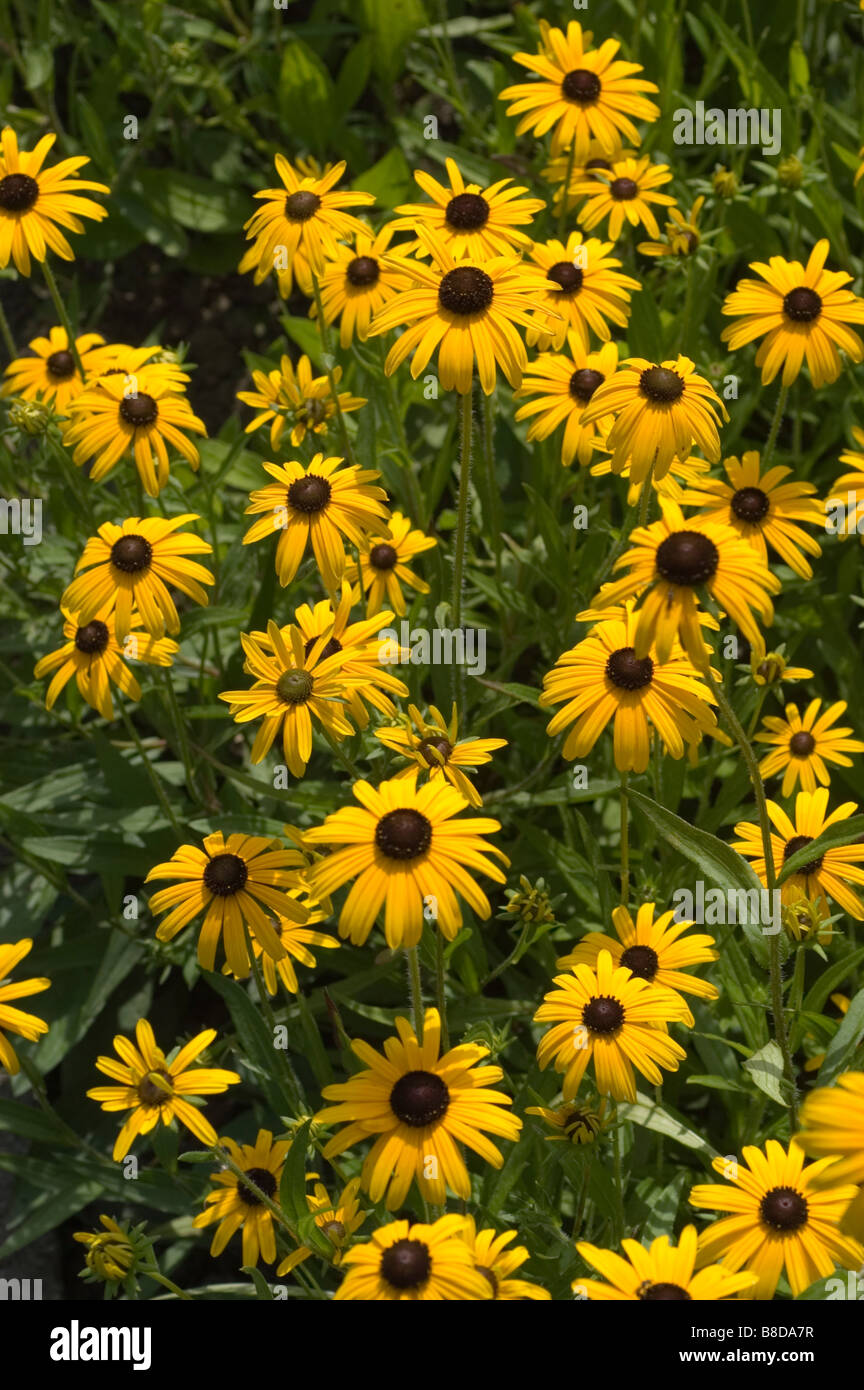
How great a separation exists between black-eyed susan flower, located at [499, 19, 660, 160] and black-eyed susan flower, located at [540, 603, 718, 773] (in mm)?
1888

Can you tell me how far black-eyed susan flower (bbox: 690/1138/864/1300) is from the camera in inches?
98.0

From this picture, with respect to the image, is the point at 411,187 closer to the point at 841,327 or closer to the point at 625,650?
the point at 841,327

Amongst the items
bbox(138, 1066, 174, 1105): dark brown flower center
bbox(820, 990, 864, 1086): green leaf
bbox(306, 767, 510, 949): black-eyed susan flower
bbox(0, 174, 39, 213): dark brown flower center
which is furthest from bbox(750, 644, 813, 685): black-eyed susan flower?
bbox(0, 174, 39, 213): dark brown flower center

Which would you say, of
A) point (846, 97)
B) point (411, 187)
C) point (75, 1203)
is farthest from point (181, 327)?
point (75, 1203)

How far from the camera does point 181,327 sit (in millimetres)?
5855

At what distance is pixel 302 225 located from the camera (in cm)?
360

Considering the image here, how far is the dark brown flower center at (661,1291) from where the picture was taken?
2246mm

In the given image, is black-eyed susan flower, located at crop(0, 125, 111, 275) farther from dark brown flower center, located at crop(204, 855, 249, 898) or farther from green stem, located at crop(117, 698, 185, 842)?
dark brown flower center, located at crop(204, 855, 249, 898)

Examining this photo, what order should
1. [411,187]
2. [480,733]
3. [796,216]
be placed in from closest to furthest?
[480,733]
[796,216]
[411,187]

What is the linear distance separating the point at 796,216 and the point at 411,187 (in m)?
1.57

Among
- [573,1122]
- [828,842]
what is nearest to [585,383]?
[828,842]

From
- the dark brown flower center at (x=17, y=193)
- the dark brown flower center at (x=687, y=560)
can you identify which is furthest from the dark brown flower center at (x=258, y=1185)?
the dark brown flower center at (x=17, y=193)

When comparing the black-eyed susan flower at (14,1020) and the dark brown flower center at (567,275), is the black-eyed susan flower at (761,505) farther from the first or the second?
the black-eyed susan flower at (14,1020)

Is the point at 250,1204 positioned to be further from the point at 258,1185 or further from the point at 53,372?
the point at 53,372
